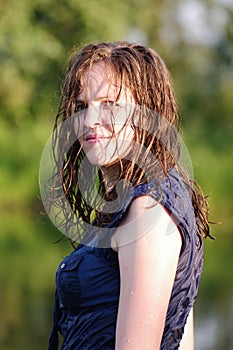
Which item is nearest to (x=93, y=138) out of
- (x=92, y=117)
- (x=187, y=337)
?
(x=92, y=117)

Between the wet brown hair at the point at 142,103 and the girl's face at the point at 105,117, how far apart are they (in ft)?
0.04

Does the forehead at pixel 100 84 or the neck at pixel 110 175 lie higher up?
the forehead at pixel 100 84

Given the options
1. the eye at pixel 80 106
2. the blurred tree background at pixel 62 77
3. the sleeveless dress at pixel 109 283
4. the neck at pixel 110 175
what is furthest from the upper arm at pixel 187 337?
the blurred tree background at pixel 62 77

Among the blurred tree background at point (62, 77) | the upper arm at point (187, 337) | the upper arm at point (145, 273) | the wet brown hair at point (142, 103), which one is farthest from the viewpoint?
the blurred tree background at point (62, 77)

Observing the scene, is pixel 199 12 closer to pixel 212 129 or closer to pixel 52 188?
pixel 212 129

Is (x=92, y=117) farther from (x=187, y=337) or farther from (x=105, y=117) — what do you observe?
(x=187, y=337)

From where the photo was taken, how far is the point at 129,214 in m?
1.23

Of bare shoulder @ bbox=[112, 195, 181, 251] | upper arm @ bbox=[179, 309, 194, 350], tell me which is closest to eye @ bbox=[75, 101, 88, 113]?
bare shoulder @ bbox=[112, 195, 181, 251]

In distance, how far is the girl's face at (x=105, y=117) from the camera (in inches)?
51.8

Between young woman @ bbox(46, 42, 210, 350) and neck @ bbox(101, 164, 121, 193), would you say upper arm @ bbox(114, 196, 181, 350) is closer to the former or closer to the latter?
young woman @ bbox(46, 42, 210, 350)

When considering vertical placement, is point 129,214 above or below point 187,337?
above

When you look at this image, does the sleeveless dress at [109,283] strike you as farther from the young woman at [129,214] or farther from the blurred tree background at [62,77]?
the blurred tree background at [62,77]

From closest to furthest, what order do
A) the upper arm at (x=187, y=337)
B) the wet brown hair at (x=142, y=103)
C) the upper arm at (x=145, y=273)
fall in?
the upper arm at (x=145, y=273), the wet brown hair at (x=142, y=103), the upper arm at (x=187, y=337)

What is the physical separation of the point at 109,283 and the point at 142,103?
10.6 inches
